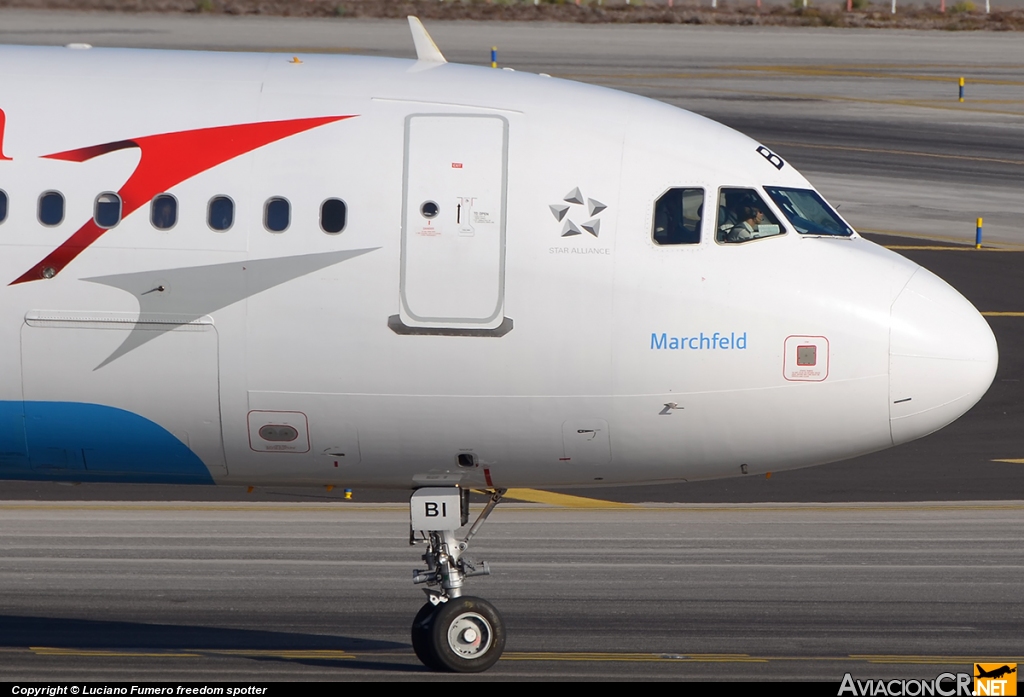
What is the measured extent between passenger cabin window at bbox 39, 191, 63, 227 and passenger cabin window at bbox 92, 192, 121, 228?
0.28m

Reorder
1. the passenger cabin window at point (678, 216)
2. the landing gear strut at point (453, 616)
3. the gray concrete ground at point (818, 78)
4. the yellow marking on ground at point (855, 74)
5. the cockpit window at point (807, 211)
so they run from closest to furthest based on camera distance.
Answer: the passenger cabin window at point (678, 216) → the cockpit window at point (807, 211) → the landing gear strut at point (453, 616) → the gray concrete ground at point (818, 78) → the yellow marking on ground at point (855, 74)

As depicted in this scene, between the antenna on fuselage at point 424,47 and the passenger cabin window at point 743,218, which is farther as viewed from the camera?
the antenna on fuselage at point 424,47

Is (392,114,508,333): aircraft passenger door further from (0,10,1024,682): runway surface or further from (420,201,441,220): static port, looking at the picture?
(0,10,1024,682): runway surface

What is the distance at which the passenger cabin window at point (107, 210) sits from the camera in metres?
11.2

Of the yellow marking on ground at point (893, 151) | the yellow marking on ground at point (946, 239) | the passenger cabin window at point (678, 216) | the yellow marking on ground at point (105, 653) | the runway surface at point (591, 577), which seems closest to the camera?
the passenger cabin window at point (678, 216)

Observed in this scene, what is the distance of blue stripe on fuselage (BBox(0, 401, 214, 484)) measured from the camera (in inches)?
452

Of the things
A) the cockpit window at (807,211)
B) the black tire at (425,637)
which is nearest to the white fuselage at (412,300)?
the cockpit window at (807,211)

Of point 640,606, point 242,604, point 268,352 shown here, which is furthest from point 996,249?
point 268,352

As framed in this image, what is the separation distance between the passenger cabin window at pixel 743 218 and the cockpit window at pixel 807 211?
0.15 metres

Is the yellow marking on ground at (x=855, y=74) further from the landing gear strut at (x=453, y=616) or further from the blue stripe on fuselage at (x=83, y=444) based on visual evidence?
the blue stripe on fuselage at (x=83, y=444)

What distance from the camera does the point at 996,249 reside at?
3309cm

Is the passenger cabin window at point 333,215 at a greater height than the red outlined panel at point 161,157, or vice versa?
the red outlined panel at point 161,157

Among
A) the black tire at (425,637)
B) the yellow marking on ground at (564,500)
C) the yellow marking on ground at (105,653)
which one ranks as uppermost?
the black tire at (425,637)

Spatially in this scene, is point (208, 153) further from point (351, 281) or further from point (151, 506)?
point (151, 506)
